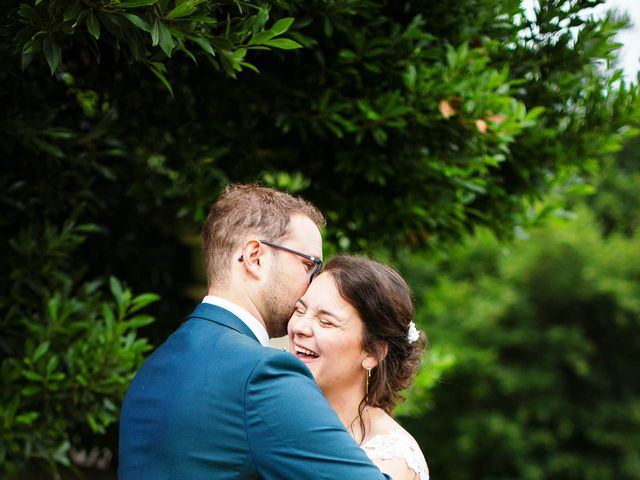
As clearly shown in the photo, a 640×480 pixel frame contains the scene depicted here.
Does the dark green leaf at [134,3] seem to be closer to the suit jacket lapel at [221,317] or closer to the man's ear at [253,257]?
the man's ear at [253,257]

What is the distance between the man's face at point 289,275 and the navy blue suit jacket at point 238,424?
0.30 metres

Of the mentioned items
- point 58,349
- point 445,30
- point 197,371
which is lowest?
point 58,349

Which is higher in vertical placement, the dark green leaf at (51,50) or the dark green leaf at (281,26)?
the dark green leaf at (281,26)

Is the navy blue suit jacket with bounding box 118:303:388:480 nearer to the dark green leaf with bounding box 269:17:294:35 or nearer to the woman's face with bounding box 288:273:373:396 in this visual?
the woman's face with bounding box 288:273:373:396

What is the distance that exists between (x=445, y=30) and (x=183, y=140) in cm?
145

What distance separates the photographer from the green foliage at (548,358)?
1823cm

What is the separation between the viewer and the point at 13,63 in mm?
3051

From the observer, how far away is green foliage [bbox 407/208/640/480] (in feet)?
59.8

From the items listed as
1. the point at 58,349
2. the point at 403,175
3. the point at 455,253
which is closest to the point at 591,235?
the point at 455,253

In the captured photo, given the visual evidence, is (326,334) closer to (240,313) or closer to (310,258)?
(310,258)

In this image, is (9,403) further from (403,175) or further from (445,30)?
(445,30)

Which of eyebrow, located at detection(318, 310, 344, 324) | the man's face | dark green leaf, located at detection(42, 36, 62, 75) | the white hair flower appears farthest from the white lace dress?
dark green leaf, located at detection(42, 36, 62, 75)

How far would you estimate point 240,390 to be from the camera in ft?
7.29

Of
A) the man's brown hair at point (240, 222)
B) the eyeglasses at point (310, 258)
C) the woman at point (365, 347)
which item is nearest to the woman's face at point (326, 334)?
the woman at point (365, 347)
